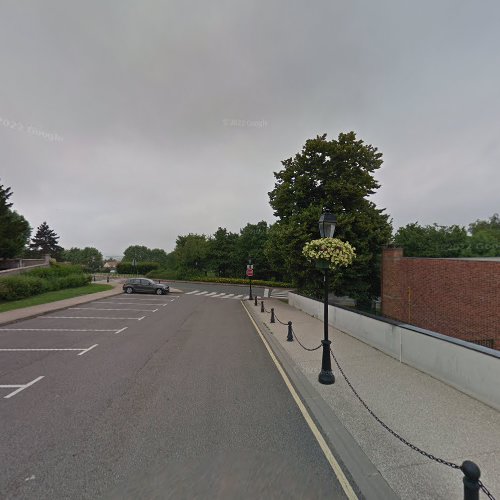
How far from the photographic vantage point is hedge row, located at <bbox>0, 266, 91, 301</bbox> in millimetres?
16000

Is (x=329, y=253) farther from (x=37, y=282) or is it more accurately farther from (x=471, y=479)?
(x=37, y=282)

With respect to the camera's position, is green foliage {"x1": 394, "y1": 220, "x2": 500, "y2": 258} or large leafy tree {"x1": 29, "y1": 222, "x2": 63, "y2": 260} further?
large leafy tree {"x1": 29, "y1": 222, "x2": 63, "y2": 260}

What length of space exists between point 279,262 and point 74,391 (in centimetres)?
1790

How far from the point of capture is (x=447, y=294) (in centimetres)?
1161

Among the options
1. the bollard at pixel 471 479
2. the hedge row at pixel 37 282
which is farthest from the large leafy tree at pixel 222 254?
the bollard at pixel 471 479

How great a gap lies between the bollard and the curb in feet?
2.70

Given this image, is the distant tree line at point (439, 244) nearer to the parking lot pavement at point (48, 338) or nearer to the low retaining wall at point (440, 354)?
the low retaining wall at point (440, 354)

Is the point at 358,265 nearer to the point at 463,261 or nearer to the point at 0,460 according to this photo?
the point at 463,261

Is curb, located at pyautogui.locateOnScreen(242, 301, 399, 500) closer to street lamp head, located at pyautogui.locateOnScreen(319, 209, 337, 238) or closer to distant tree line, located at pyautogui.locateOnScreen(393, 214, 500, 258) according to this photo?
street lamp head, located at pyautogui.locateOnScreen(319, 209, 337, 238)

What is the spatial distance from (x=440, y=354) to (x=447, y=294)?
788cm

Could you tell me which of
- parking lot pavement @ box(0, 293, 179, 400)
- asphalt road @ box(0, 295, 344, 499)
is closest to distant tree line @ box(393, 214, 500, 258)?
asphalt road @ box(0, 295, 344, 499)

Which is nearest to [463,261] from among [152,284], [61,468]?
[61,468]

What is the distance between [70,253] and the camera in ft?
350

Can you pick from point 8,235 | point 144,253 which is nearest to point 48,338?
point 8,235
